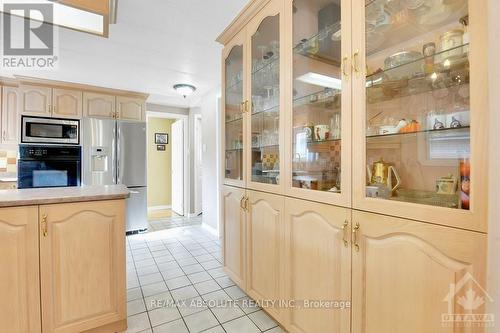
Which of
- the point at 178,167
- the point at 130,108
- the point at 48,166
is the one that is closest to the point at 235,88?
the point at 130,108

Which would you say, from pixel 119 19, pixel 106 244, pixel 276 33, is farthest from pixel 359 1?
pixel 106 244

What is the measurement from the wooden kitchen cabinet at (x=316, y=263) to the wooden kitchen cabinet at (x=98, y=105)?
3374 mm

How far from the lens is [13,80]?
3.23 metres

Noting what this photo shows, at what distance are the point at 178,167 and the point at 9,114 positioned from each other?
2.63m

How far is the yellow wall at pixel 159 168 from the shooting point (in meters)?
5.52

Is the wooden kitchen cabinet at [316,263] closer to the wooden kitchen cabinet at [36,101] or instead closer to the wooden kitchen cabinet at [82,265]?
the wooden kitchen cabinet at [82,265]

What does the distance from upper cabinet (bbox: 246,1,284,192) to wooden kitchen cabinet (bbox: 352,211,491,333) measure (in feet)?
2.24

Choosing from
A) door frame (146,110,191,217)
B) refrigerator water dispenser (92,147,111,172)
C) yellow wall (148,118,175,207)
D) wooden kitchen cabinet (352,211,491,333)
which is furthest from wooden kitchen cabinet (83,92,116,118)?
wooden kitchen cabinet (352,211,491,333)

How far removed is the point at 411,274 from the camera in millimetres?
937

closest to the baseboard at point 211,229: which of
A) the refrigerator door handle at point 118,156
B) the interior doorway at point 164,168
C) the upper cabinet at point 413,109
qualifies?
the interior doorway at point 164,168

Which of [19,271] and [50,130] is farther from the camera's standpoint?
[50,130]

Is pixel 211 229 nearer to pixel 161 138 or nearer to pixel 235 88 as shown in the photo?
pixel 235 88

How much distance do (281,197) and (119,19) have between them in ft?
6.11

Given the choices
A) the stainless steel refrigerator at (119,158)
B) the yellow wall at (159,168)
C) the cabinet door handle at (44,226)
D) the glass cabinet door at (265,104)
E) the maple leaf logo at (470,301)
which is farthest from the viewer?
the yellow wall at (159,168)
